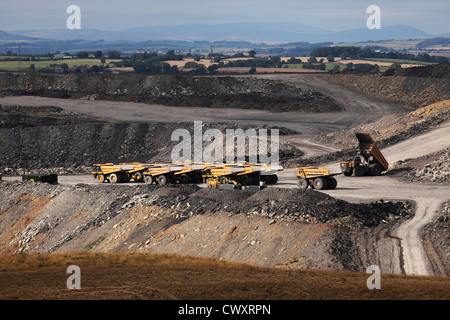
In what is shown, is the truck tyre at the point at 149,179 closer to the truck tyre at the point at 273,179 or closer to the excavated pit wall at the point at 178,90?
the truck tyre at the point at 273,179

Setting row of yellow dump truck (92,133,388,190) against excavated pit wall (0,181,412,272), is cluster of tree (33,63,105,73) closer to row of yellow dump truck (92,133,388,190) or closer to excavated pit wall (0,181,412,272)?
row of yellow dump truck (92,133,388,190)

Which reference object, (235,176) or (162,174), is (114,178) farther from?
(235,176)

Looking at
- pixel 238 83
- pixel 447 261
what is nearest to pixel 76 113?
pixel 238 83

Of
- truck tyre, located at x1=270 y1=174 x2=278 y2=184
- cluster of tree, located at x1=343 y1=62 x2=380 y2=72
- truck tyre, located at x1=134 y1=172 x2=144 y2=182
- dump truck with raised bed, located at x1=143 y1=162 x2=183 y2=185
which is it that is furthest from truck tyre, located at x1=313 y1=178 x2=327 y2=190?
cluster of tree, located at x1=343 y1=62 x2=380 y2=72

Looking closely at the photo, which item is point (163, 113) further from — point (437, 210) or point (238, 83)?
point (437, 210)

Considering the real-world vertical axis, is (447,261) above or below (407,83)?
below

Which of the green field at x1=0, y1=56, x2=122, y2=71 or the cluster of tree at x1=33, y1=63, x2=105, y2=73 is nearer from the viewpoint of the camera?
the cluster of tree at x1=33, y1=63, x2=105, y2=73

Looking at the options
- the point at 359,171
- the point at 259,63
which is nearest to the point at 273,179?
the point at 359,171
